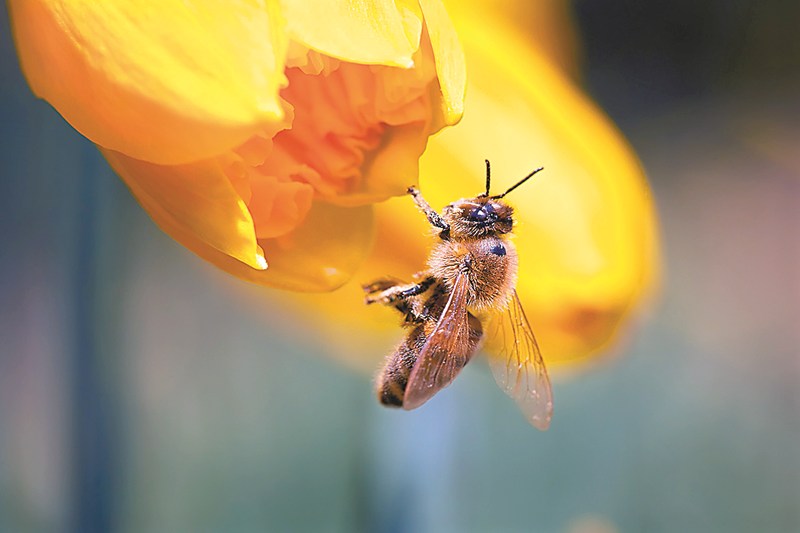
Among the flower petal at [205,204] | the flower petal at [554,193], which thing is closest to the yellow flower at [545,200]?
the flower petal at [554,193]

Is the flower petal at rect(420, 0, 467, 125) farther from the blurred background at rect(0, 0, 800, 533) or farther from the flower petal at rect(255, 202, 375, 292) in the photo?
the blurred background at rect(0, 0, 800, 533)

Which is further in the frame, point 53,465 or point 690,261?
point 690,261

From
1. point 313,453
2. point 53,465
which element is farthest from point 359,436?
point 53,465

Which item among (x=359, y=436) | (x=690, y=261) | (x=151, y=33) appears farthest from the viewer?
(x=690, y=261)

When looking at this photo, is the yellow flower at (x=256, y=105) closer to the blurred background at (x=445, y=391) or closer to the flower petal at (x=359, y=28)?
the flower petal at (x=359, y=28)

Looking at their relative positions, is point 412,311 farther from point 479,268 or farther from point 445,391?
point 445,391

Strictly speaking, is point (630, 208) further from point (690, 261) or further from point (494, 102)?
point (690, 261)

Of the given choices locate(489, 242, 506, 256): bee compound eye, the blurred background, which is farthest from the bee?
the blurred background

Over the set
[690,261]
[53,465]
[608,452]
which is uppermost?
[690,261]
